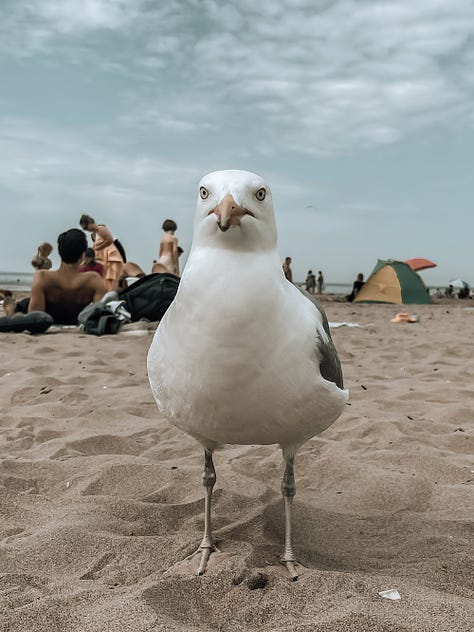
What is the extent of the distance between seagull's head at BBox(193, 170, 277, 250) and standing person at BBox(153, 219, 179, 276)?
31.7ft

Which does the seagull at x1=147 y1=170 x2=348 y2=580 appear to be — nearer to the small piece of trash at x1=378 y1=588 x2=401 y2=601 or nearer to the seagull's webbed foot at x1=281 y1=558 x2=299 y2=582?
the seagull's webbed foot at x1=281 y1=558 x2=299 y2=582

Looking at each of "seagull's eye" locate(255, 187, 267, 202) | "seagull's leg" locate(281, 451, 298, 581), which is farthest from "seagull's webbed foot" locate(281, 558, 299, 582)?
"seagull's eye" locate(255, 187, 267, 202)

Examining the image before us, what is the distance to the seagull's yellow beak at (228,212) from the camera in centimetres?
171

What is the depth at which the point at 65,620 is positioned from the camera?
157 centimetres

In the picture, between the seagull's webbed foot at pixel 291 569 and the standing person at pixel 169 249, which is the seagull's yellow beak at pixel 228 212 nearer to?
the seagull's webbed foot at pixel 291 569

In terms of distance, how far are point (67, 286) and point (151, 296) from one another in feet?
3.51

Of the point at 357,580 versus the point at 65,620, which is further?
the point at 357,580

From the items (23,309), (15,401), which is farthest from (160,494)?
(23,309)

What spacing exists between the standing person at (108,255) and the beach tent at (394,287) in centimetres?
965

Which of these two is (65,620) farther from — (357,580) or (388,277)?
(388,277)

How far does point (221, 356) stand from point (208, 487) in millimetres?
703

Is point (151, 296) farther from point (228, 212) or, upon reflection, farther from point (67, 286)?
point (228, 212)

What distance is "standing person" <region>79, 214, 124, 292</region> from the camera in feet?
37.1

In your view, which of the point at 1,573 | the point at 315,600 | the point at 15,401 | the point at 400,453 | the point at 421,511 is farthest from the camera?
the point at 15,401
